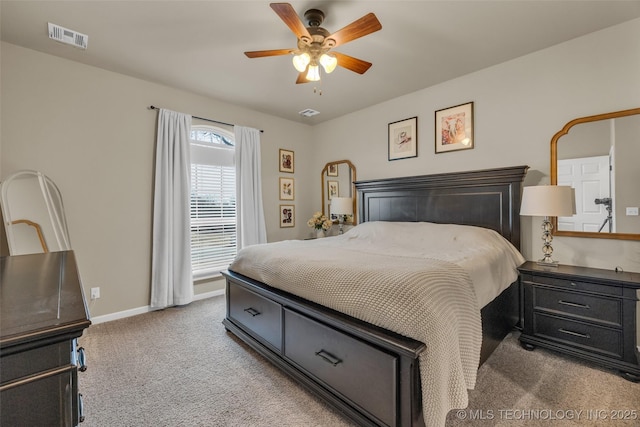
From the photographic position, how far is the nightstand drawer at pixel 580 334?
6.82 ft

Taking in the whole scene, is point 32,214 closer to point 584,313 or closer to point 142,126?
point 142,126

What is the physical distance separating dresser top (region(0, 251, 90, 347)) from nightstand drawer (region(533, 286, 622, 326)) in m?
3.05

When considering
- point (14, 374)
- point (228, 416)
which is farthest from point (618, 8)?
point (228, 416)

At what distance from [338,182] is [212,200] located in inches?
79.8

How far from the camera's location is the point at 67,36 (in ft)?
8.10

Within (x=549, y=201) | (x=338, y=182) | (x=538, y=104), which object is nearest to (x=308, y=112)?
(x=338, y=182)

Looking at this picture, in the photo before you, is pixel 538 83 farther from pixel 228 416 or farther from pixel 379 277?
pixel 228 416

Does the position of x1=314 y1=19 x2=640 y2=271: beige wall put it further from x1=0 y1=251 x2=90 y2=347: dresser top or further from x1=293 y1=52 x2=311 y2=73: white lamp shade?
x1=0 y1=251 x2=90 y2=347: dresser top

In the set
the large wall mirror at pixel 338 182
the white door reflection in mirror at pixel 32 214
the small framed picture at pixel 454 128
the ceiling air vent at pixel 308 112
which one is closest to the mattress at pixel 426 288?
the small framed picture at pixel 454 128

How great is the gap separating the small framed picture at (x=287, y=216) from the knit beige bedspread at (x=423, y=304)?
2.74 metres

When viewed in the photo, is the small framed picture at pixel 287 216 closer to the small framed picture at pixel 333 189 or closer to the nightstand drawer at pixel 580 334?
the small framed picture at pixel 333 189

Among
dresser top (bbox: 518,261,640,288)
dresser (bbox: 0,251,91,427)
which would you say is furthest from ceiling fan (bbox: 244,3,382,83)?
dresser top (bbox: 518,261,640,288)

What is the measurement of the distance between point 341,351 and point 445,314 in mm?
650

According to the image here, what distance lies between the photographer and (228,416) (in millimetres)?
1726
